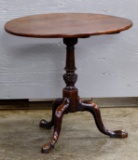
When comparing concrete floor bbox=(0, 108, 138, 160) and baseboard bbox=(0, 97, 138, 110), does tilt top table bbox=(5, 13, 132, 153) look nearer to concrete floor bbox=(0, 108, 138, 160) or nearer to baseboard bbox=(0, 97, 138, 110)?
concrete floor bbox=(0, 108, 138, 160)

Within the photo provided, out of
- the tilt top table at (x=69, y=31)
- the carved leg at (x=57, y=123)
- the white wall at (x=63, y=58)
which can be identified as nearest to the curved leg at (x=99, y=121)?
the tilt top table at (x=69, y=31)

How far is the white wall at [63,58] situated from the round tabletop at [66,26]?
12.6 inches

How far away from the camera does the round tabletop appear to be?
1.69 meters

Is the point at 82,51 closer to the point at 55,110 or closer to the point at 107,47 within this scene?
the point at 107,47

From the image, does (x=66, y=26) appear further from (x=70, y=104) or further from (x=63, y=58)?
(x=63, y=58)

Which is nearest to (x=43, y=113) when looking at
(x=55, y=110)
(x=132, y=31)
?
(x=55, y=110)

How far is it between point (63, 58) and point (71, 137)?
576 mm

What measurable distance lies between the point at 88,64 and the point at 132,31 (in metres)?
0.38

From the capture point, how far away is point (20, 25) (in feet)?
6.17

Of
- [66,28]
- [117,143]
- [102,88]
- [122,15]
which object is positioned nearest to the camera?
[66,28]

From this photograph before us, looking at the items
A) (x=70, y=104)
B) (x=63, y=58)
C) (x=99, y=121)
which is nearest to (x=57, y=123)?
(x=70, y=104)

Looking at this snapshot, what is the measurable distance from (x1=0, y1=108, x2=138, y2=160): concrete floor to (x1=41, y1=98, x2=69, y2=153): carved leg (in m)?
0.04

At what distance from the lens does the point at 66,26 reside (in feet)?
5.96

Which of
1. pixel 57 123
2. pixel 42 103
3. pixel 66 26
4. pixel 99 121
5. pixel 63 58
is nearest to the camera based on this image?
pixel 66 26
